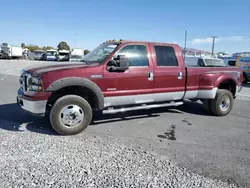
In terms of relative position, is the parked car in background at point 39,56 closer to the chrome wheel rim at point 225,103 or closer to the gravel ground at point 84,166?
the chrome wheel rim at point 225,103

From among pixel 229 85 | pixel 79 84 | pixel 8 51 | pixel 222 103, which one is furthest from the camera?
pixel 8 51

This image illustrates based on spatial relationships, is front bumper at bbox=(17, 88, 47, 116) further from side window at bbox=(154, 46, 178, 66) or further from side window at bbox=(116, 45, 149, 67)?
side window at bbox=(154, 46, 178, 66)

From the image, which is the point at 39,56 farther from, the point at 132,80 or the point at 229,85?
the point at 132,80

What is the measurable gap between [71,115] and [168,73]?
2.56 meters

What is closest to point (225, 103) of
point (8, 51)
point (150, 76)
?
point (150, 76)

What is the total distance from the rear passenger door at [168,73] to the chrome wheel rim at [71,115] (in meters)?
1.94

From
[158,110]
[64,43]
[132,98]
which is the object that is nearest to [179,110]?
[158,110]

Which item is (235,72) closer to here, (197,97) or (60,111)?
(197,97)

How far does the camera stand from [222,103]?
20.9 ft

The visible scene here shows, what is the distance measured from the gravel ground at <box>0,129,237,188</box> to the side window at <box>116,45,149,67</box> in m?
1.91

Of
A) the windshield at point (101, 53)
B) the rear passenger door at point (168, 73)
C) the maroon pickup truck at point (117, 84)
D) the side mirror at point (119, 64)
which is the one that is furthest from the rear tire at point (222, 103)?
the windshield at point (101, 53)

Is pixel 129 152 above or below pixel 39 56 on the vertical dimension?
below

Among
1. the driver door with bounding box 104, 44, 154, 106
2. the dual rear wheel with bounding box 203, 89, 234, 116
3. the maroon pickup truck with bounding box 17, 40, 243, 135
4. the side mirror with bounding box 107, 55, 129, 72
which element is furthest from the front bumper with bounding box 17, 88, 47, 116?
the dual rear wheel with bounding box 203, 89, 234, 116

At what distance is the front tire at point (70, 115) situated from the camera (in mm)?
4270
